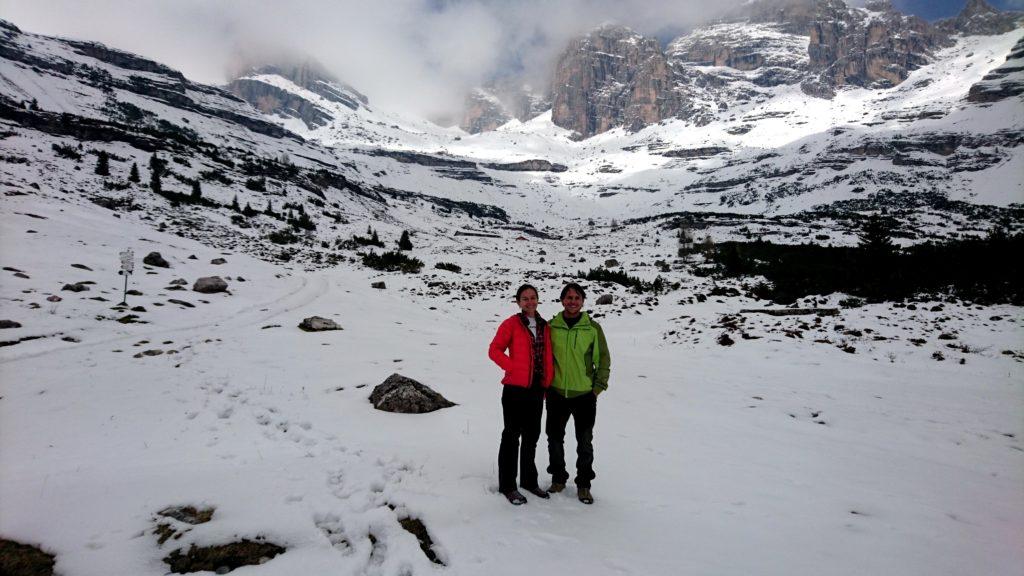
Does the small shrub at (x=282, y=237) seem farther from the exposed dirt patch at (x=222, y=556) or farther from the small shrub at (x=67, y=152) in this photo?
the exposed dirt patch at (x=222, y=556)

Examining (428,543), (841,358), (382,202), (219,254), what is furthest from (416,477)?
(382,202)

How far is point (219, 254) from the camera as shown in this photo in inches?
949

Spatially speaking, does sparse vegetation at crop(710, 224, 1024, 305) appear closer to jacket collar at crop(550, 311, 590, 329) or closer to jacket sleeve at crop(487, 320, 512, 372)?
jacket collar at crop(550, 311, 590, 329)

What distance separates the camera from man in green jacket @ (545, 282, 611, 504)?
4332 millimetres

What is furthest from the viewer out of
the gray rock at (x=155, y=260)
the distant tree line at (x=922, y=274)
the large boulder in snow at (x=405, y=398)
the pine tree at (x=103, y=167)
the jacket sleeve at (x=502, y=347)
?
the pine tree at (x=103, y=167)

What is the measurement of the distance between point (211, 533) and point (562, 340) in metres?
3.26

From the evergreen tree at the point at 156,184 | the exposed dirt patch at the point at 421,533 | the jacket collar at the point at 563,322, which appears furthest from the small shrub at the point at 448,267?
the exposed dirt patch at the point at 421,533

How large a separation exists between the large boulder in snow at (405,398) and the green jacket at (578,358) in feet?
10.8

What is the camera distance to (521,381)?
13.9 ft

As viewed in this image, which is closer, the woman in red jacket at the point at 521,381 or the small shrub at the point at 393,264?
the woman in red jacket at the point at 521,381

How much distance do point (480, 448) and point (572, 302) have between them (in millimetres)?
2591

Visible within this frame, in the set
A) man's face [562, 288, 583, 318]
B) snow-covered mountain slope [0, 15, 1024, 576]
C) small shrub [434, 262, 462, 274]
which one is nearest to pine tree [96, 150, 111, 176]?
snow-covered mountain slope [0, 15, 1024, 576]

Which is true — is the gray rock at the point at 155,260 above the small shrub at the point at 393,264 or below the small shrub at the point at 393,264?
below

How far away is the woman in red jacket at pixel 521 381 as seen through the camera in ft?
13.9
